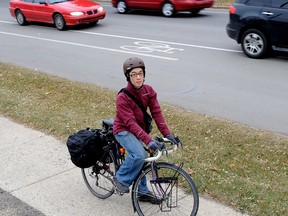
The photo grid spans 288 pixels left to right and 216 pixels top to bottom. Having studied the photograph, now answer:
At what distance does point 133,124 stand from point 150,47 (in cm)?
941

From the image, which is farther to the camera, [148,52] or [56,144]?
[148,52]

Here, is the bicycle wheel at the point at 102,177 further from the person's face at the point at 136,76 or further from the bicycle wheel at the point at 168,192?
the person's face at the point at 136,76

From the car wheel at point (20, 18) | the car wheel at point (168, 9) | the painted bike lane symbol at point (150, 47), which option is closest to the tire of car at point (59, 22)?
the car wheel at point (20, 18)

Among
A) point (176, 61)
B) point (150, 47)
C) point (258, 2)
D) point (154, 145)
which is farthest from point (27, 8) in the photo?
point (154, 145)

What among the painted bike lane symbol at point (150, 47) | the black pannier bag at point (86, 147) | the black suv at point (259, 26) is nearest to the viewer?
the black pannier bag at point (86, 147)

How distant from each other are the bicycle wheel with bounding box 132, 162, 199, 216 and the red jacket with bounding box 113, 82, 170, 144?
37 cm

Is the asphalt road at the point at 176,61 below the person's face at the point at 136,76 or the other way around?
below

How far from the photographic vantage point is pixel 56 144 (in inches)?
258

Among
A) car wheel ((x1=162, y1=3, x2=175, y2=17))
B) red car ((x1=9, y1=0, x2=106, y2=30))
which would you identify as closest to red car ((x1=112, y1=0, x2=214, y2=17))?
car wheel ((x1=162, y1=3, x2=175, y2=17))

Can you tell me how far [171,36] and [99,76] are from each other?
4884mm

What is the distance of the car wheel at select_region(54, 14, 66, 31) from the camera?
17375 millimetres

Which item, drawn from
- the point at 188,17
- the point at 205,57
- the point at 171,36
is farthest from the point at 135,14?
the point at 205,57

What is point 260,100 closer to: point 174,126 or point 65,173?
point 174,126

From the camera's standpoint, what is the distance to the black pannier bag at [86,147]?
177 inches
